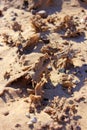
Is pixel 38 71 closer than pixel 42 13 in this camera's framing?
Yes

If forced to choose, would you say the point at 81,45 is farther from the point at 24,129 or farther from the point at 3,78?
the point at 24,129

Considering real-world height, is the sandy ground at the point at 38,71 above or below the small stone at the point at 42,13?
below

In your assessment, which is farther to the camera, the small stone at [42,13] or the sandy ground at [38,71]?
the small stone at [42,13]

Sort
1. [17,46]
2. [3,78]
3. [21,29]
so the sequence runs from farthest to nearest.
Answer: [21,29] < [17,46] < [3,78]

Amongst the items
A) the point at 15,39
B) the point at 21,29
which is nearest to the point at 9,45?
the point at 15,39

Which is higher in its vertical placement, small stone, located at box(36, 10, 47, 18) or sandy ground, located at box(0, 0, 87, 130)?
small stone, located at box(36, 10, 47, 18)

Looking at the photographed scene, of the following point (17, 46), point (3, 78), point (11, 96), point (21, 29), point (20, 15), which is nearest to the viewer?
point (11, 96)

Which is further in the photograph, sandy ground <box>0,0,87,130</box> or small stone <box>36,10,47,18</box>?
small stone <box>36,10,47,18</box>

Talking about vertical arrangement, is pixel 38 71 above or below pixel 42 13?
below
